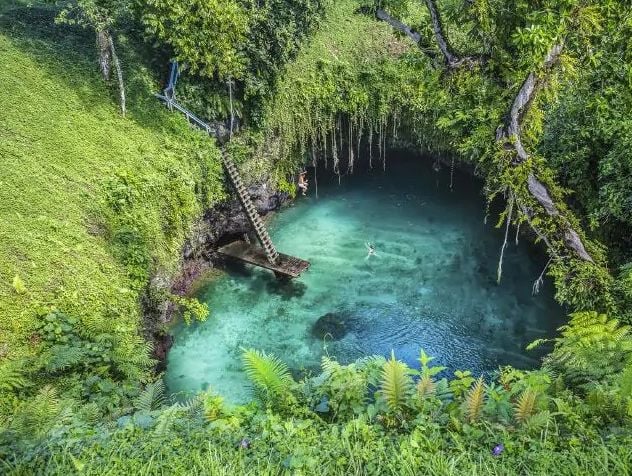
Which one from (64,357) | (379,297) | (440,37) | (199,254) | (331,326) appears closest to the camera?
(64,357)

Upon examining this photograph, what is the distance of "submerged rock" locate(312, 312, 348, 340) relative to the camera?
36.1 feet

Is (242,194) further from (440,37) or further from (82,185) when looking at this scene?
(440,37)

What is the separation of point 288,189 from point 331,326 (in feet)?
17.6

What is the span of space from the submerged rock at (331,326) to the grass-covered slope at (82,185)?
3.47 metres

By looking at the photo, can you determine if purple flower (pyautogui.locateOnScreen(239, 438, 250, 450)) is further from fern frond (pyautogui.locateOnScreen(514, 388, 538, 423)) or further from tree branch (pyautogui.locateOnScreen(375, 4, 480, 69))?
tree branch (pyautogui.locateOnScreen(375, 4, 480, 69))

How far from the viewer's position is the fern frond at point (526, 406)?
4.62m

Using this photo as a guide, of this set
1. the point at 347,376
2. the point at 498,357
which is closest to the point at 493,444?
the point at 347,376

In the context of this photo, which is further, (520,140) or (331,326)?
(331,326)

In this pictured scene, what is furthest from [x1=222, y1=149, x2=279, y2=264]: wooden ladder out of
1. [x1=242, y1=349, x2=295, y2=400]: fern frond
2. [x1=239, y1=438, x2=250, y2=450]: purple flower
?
[x1=239, y1=438, x2=250, y2=450]: purple flower

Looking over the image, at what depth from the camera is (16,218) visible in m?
8.48

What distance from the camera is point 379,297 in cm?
1211

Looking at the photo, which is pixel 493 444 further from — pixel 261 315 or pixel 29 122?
pixel 29 122

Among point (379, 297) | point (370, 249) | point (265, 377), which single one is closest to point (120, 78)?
point (370, 249)

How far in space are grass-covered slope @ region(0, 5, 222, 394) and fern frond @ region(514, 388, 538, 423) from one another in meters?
5.16
